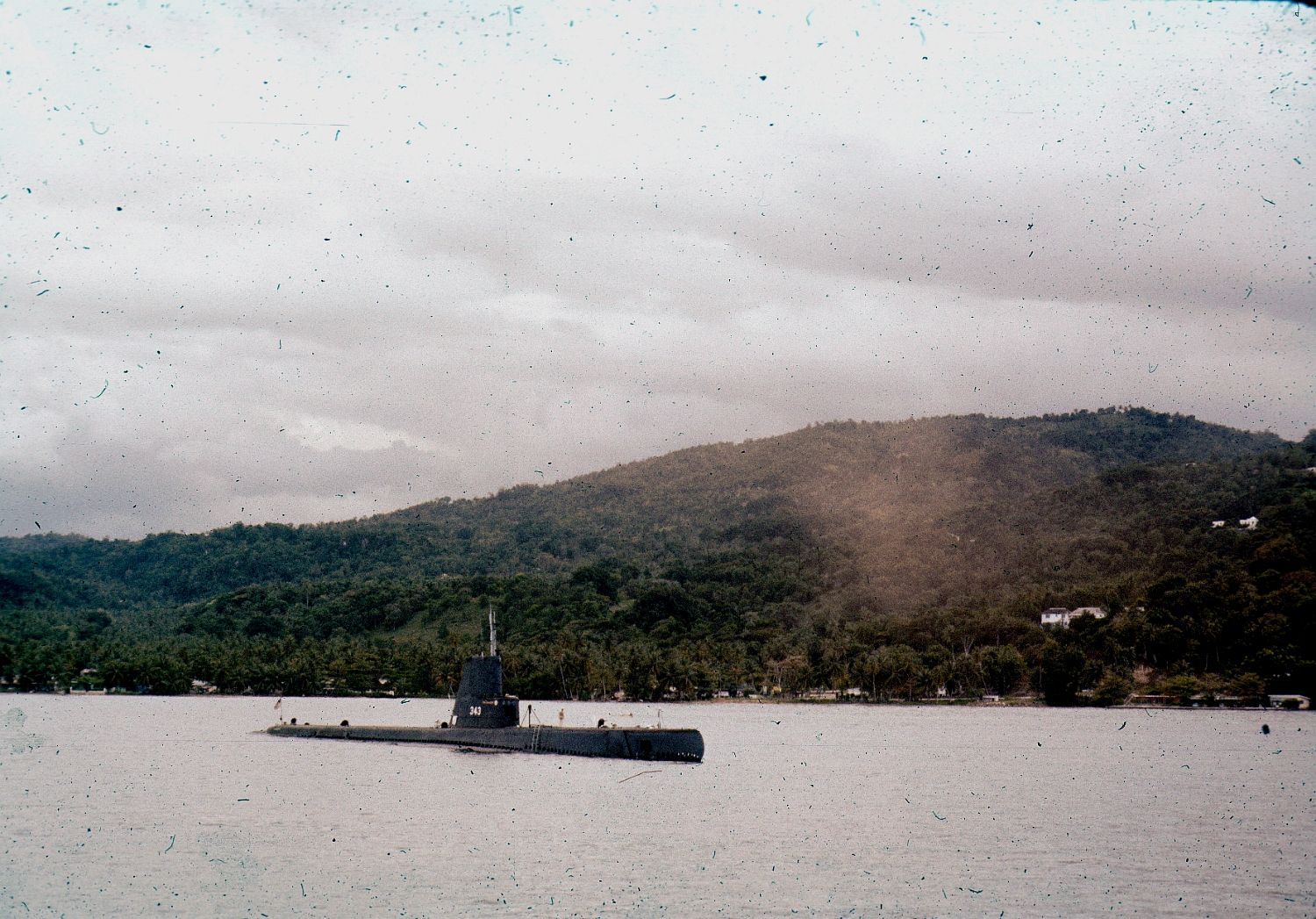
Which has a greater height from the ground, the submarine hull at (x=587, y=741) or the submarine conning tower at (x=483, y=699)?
the submarine conning tower at (x=483, y=699)

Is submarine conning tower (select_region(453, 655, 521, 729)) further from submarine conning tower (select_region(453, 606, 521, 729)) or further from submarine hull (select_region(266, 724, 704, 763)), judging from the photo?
submarine hull (select_region(266, 724, 704, 763))

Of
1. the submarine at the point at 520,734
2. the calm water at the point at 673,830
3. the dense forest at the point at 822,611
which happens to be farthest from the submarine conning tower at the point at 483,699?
the dense forest at the point at 822,611

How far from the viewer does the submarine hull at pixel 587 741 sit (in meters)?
53.2

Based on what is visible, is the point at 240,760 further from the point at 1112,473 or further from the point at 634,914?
the point at 1112,473

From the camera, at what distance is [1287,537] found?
94.9 metres

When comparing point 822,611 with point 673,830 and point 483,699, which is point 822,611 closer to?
point 483,699

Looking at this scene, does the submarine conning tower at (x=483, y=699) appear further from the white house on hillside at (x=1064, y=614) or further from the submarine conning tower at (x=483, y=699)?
the white house on hillside at (x=1064, y=614)

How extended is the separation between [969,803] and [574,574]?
4984 inches

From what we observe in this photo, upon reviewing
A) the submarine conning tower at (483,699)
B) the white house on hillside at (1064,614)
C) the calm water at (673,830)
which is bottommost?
the calm water at (673,830)

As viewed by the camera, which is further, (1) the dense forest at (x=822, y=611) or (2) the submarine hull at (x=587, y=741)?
(1) the dense forest at (x=822, y=611)

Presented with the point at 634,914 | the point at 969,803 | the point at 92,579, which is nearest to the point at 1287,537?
the point at 969,803

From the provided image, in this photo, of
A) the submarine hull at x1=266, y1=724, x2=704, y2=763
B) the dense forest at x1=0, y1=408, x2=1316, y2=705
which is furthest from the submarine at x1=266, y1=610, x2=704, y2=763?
the dense forest at x1=0, y1=408, x2=1316, y2=705

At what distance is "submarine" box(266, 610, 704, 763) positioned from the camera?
53531mm

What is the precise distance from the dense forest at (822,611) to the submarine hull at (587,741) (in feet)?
175
